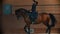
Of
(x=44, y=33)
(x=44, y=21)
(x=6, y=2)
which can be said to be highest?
(x=6, y=2)

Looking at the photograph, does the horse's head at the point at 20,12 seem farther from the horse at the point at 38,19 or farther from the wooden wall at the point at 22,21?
the wooden wall at the point at 22,21

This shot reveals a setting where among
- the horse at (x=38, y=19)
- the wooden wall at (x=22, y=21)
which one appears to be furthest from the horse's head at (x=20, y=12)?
the wooden wall at (x=22, y=21)

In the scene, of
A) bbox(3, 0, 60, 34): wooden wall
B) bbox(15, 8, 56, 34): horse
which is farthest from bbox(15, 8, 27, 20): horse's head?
bbox(3, 0, 60, 34): wooden wall

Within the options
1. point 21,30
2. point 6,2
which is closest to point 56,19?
point 21,30

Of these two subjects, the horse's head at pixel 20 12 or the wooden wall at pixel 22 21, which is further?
the wooden wall at pixel 22 21

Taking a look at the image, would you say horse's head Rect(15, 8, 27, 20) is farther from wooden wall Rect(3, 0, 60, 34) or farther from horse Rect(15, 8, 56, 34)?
wooden wall Rect(3, 0, 60, 34)

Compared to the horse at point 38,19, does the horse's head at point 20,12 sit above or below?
above

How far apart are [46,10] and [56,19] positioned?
16cm

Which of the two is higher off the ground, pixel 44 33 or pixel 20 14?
pixel 20 14

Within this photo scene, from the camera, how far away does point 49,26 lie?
7.48ft

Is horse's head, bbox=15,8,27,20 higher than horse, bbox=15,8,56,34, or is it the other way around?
horse's head, bbox=15,8,27,20

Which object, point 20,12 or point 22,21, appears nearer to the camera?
point 20,12

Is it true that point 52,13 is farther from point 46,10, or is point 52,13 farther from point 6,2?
point 6,2

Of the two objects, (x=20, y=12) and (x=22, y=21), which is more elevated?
(x=20, y=12)
